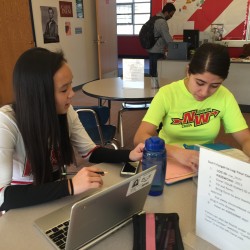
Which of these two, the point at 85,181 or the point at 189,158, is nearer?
the point at 85,181

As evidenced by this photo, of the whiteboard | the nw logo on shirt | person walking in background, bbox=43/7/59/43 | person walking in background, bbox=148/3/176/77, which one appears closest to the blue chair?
the nw logo on shirt

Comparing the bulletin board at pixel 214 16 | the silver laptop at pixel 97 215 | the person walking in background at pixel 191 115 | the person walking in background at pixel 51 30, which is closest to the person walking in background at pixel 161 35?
the bulletin board at pixel 214 16

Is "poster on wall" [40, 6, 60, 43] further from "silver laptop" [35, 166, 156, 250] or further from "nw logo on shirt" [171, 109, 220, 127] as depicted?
"silver laptop" [35, 166, 156, 250]

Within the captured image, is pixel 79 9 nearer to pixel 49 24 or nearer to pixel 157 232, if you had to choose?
pixel 49 24

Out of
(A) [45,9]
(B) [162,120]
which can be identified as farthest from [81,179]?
(A) [45,9]

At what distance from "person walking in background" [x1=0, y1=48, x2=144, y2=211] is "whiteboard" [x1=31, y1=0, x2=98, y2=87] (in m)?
3.48

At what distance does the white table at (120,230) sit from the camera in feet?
2.36

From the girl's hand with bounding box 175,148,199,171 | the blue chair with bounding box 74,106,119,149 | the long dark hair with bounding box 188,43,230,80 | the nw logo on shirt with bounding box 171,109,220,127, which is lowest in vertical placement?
the blue chair with bounding box 74,106,119,149

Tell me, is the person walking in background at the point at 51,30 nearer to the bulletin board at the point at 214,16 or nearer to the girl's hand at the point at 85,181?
the bulletin board at the point at 214,16

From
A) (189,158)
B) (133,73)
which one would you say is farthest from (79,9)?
(189,158)

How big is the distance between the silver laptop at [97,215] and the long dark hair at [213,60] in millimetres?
697

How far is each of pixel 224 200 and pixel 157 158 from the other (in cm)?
33

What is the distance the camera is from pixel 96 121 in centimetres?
209

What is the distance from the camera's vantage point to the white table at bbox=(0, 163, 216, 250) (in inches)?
28.3
